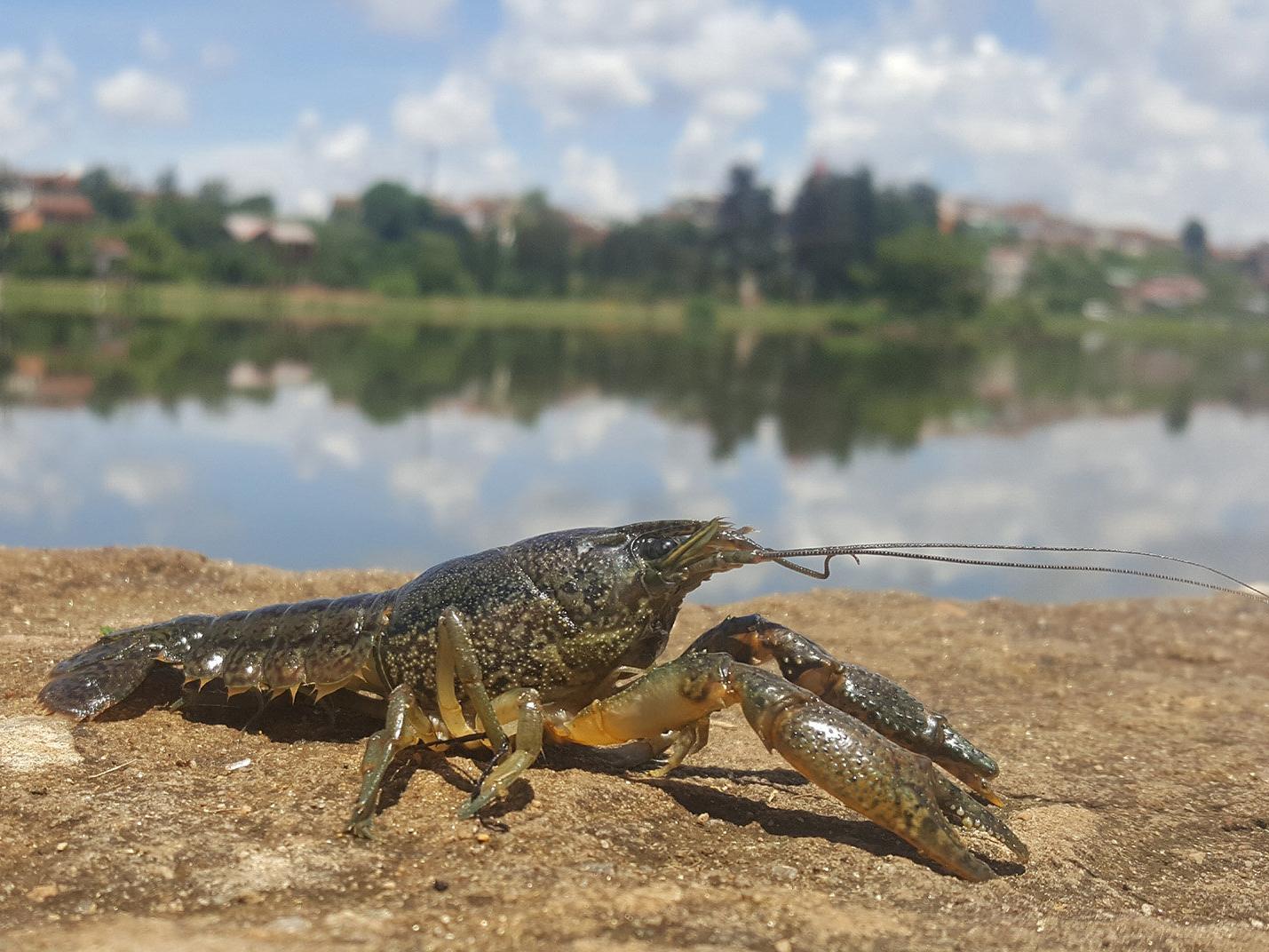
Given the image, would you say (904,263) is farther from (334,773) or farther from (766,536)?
(334,773)

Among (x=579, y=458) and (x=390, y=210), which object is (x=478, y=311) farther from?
(x=579, y=458)

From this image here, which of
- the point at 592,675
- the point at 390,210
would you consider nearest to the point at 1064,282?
the point at 390,210

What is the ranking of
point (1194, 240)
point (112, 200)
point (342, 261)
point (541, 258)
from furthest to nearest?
1. point (1194, 240)
2. point (112, 200)
3. point (541, 258)
4. point (342, 261)

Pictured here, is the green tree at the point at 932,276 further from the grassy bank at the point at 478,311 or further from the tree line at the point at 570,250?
the grassy bank at the point at 478,311

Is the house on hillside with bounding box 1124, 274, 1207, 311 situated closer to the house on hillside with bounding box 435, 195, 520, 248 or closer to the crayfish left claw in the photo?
the house on hillside with bounding box 435, 195, 520, 248

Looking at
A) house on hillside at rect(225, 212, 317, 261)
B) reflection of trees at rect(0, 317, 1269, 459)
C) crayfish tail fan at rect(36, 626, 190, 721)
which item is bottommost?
reflection of trees at rect(0, 317, 1269, 459)

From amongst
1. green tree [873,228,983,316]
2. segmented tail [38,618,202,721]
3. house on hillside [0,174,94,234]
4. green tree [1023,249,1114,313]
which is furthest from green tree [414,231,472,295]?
segmented tail [38,618,202,721]

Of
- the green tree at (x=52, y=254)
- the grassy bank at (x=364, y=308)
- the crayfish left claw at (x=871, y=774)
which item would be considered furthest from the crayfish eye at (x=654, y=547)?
the green tree at (x=52, y=254)
